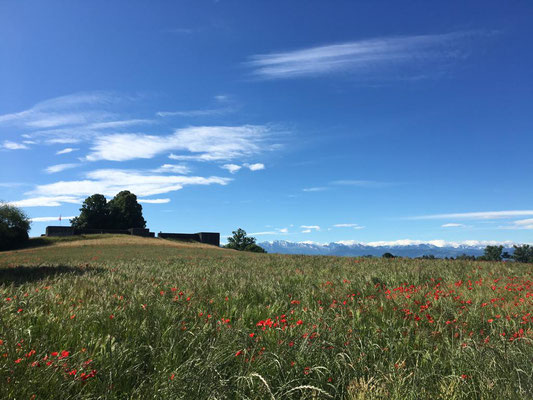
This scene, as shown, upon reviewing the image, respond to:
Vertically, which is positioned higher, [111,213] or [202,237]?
[111,213]

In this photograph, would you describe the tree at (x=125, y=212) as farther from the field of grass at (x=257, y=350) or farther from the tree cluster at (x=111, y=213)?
the field of grass at (x=257, y=350)

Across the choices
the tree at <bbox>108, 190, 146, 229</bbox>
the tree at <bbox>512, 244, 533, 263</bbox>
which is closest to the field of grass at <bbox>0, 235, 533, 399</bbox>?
the tree at <bbox>108, 190, 146, 229</bbox>

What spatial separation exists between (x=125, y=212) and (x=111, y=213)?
377 centimetres

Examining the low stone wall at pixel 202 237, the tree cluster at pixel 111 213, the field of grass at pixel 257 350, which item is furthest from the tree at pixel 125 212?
the field of grass at pixel 257 350

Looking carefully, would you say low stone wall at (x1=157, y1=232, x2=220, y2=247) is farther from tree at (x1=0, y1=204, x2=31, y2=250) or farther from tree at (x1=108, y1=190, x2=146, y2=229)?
tree at (x1=0, y1=204, x2=31, y2=250)

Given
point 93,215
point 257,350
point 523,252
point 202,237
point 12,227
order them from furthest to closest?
point 523,252 < point 93,215 < point 202,237 < point 12,227 < point 257,350

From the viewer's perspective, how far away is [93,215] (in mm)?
85812

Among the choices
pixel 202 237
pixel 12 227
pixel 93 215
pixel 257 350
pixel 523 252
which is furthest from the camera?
pixel 523 252

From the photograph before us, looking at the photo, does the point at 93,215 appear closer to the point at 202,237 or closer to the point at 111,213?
the point at 111,213

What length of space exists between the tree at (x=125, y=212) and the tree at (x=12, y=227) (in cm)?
2272

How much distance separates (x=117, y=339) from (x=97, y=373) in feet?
3.12

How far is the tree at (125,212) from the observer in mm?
88188

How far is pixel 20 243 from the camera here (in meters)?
59.9

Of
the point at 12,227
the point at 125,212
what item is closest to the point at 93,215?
the point at 125,212
